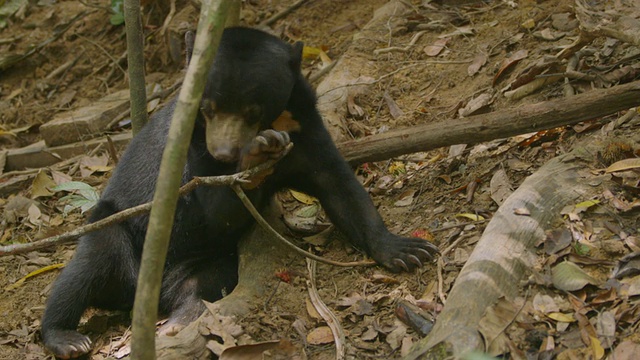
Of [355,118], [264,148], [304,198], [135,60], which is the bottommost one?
[304,198]

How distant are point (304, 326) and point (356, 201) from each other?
1172 mm

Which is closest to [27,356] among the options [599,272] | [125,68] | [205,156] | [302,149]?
[205,156]

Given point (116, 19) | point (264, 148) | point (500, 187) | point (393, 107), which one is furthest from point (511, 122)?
point (116, 19)

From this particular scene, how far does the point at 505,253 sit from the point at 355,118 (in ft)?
9.83

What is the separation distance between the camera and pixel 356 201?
5219 millimetres

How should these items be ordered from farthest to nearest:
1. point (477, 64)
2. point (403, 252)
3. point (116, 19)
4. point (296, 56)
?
→ point (116, 19)
point (477, 64)
point (296, 56)
point (403, 252)

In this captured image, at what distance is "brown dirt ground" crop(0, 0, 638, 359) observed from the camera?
452 centimetres

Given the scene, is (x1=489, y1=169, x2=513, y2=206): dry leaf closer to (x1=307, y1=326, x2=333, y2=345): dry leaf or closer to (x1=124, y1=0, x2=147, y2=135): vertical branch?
(x1=307, y1=326, x2=333, y2=345): dry leaf

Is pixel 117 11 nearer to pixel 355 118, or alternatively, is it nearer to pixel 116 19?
pixel 116 19

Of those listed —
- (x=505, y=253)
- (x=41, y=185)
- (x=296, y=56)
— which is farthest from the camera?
(x=41, y=185)

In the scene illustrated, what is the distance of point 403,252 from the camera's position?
15.5 ft

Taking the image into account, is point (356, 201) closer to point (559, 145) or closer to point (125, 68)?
point (559, 145)

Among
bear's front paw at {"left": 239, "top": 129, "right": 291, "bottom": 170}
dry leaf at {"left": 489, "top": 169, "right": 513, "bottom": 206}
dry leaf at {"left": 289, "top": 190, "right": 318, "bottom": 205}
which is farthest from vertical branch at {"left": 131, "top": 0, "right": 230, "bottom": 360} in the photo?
dry leaf at {"left": 289, "top": 190, "right": 318, "bottom": 205}

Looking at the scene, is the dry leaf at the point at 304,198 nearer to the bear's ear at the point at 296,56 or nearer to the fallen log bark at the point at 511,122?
the fallen log bark at the point at 511,122
